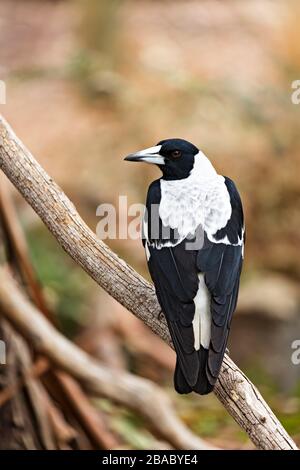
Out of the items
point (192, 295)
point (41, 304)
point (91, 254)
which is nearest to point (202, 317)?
point (192, 295)

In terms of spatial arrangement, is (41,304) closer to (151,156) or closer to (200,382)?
(151,156)

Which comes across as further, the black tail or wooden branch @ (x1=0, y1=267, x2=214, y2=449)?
wooden branch @ (x1=0, y1=267, x2=214, y2=449)

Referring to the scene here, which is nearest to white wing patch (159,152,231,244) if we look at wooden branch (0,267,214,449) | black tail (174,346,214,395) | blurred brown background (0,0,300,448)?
black tail (174,346,214,395)

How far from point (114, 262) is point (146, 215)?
0.21m

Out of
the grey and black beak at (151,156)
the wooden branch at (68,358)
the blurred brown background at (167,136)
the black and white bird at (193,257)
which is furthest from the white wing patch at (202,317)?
the blurred brown background at (167,136)

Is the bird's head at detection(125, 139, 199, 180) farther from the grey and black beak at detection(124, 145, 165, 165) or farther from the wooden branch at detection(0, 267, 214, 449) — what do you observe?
the wooden branch at detection(0, 267, 214, 449)

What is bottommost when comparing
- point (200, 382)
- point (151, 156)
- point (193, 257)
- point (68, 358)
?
point (200, 382)

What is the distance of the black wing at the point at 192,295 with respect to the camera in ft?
6.27

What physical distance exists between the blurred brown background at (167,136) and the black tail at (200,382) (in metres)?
1.02

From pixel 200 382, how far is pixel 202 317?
16 centimetres

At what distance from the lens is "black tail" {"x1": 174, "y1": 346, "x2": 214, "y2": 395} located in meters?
1.89

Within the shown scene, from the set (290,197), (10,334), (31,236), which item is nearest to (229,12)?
(290,197)

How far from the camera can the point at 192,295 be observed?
1.99 meters

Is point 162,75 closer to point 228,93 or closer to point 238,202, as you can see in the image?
point 228,93
